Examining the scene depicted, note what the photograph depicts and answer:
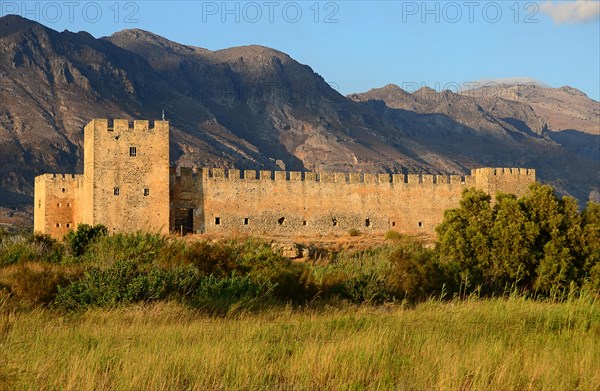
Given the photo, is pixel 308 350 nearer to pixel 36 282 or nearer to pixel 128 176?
pixel 36 282

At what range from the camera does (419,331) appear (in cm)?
892

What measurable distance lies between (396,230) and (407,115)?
5140 inches

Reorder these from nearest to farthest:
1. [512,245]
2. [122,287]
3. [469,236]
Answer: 1. [122,287]
2. [512,245]
3. [469,236]

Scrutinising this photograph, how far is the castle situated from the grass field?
20380 millimetres

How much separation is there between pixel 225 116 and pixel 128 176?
99.9m

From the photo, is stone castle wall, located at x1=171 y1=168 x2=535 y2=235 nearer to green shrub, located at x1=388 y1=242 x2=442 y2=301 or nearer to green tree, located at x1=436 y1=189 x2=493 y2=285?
green tree, located at x1=436 y1=189 x2=493 y2=285

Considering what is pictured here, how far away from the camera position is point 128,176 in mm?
30750

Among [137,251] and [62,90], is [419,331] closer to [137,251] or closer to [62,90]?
[137,251]

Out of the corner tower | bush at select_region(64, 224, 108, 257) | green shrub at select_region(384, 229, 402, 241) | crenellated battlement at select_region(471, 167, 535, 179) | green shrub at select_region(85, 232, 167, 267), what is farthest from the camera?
crenellated battlement at select_region(471, 167, 535, 179)

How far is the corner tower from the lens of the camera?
100.0 feet

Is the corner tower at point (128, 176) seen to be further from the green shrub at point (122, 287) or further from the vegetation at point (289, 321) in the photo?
the green shrub at point (122, 287)

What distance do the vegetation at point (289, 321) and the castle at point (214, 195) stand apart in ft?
38.8

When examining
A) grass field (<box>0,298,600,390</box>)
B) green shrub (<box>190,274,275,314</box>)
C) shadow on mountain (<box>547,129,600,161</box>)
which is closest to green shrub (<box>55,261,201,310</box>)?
green shrub (<box>190,274,275,314</box>)

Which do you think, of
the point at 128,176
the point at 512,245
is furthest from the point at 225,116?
the point at 512,245
